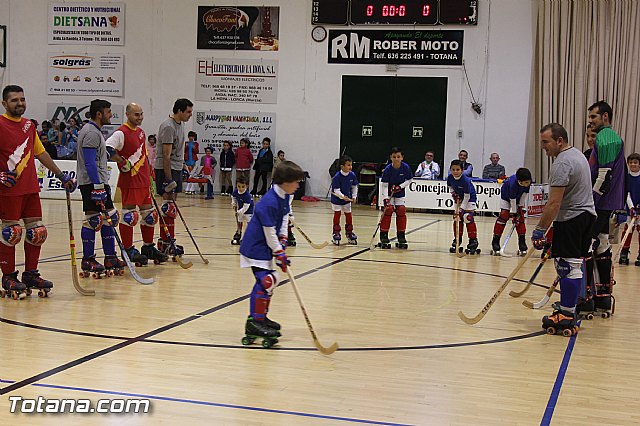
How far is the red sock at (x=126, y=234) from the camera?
998 centimetres

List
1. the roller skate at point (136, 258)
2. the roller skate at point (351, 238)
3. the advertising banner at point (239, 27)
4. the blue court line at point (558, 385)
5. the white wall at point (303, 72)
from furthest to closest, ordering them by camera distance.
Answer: the advertising banner at point (239, 27)
the white wall at point (303, 72)
the roller skate at point (351, 238)
the roller skate at point (136, 258)
the blue court line at point (558, 385)

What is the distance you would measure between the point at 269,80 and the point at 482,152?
6876 millimetres

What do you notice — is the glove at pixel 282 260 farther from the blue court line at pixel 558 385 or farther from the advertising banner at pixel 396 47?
the advertising banner at pixel 396 47

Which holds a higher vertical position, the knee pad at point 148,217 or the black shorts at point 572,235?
the black shorts at point 572,235

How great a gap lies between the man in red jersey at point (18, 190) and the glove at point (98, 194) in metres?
0.85

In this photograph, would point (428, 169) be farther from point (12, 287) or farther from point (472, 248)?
point (12, 287)

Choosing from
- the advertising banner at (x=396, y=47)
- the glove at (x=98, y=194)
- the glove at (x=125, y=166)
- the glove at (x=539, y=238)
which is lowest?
A: the glove at (x=539, y=238)

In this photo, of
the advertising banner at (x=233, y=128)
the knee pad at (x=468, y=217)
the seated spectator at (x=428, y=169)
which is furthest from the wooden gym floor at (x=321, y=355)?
the advertising banner at (x=233, y=128)

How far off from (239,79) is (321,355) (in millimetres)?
19761

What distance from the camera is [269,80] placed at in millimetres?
24922

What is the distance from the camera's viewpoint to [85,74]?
26.0 m

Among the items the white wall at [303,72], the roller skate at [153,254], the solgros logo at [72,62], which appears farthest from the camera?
the solgros logo at [72,62]

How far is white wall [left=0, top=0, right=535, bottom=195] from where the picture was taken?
23109 millimetres

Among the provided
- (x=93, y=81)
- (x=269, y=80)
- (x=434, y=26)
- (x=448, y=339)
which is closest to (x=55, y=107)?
(x=93, y=81)
